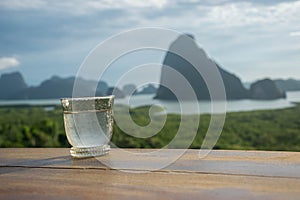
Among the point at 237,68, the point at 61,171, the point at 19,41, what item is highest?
the point at 19,41

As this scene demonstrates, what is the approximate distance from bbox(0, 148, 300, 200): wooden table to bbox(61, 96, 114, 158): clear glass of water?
0.15 feet

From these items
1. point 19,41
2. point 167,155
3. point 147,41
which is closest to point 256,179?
point 167,155

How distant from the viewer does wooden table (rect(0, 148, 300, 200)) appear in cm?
68

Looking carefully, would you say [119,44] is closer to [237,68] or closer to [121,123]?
[121,123]

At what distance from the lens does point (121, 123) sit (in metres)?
1.31

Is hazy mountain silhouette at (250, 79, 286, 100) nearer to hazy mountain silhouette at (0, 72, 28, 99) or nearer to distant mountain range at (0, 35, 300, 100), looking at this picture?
distant mountain range at (0, 35, 300, 100)

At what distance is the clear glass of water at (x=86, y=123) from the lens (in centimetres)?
108

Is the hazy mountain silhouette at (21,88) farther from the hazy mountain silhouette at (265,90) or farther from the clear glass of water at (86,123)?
the hazy mountain silhouette at (265,90)

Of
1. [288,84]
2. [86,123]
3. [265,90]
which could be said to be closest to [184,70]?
[86,123]

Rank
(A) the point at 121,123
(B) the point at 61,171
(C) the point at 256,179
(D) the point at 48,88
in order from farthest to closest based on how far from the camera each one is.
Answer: (D) the point at 48,88, (A) the point at 121,123, (B) the point at 61,171, (C) the point at 256,179

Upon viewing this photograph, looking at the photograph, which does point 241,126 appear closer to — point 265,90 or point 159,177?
point 265,90

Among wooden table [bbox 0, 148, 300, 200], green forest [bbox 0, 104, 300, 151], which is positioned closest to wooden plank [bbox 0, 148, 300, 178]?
wooden table [bbox 0, 148, 300, 200]

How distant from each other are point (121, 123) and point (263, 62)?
12.4ft

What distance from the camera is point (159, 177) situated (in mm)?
804
